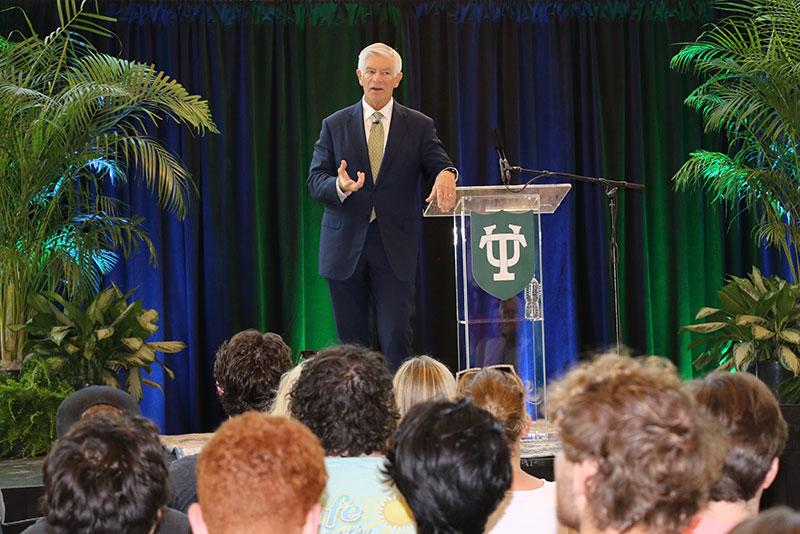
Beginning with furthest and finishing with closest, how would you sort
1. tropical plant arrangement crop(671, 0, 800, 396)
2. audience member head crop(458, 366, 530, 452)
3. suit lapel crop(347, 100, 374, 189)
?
tropical plant arrangement crop(671, 0, 800, 396)
suit lapel crop(347, 100, 374, 189)
audience member head crop(458, 366, 530, 452)

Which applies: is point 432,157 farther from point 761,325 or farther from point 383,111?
point 761,325

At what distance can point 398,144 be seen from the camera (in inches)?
168

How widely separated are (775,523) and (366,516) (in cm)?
104

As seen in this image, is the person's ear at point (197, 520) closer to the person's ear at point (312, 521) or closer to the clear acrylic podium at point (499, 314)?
the person's ear at point (312, 521)

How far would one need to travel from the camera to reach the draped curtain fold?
6.23 metres

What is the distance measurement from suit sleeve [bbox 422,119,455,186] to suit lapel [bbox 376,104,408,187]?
0.37ft

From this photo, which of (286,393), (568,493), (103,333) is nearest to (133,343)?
(103,333)

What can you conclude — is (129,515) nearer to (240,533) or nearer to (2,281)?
(240,533)

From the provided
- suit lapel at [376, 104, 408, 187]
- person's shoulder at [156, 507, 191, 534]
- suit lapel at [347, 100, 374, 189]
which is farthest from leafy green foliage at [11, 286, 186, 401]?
person's shoulder at [156, 507, 191, 534]

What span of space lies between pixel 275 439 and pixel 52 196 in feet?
12.8

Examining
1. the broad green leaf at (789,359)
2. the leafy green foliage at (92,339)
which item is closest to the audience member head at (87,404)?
the leafy green foliage at (92,339)

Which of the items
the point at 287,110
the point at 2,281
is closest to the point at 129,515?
the point at 2,281

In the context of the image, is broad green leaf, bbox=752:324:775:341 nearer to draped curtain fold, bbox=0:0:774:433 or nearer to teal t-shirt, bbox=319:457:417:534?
draped curtain fold, bbox=0:0:774:433

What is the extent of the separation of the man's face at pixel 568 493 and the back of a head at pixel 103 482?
0.71 metres
